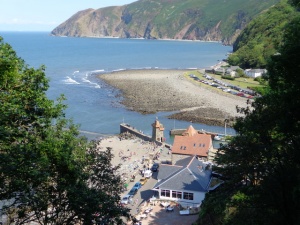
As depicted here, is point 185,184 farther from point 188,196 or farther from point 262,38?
point 262,38

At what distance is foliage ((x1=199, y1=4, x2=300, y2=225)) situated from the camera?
858 cm

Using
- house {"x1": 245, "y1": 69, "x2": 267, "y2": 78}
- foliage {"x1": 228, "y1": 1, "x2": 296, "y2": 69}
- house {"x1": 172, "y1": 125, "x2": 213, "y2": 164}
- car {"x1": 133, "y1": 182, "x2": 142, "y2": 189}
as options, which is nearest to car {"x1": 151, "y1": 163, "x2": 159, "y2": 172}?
house {"x1": 172, "y1": 125, "x2": 213, "y2": 164}

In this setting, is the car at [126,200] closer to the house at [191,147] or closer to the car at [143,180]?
the car at [143,180]

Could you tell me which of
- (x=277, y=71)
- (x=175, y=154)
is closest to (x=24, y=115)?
(x=277, y=71)

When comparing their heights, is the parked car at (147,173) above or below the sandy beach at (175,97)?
below

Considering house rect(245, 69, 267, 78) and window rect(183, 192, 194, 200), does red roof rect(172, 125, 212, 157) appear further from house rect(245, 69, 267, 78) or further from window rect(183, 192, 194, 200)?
house rect(245, 69, 267, 78)

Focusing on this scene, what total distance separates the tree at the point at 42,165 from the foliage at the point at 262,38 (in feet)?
224

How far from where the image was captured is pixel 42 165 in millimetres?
7117

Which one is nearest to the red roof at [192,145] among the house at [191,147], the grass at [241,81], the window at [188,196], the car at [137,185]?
the house at [191,147]

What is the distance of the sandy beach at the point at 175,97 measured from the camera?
156 feet

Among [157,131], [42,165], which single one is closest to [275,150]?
[42,165]

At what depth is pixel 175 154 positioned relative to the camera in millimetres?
28125

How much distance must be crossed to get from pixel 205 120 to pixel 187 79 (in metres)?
28.9

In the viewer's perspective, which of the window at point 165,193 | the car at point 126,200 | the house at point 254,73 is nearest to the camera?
the car at point 126,200
